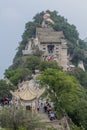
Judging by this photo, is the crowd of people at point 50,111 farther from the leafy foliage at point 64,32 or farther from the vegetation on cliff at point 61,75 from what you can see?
the leafy foliage at point 64,32

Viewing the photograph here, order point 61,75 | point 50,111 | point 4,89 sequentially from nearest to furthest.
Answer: point 50,111 → point 61,75 → point 4,89

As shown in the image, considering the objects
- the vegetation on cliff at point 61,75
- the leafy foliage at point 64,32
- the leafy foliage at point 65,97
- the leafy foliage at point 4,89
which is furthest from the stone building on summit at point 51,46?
the leafy foliage at point 65,97

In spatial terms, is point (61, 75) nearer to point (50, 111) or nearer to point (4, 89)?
point (50, 111)

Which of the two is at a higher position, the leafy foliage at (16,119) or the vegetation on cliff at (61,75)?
the vegetation on cliff at (61,75)

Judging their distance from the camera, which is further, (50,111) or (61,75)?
(61,75)

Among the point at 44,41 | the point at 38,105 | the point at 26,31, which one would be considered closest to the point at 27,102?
the point at 38,105

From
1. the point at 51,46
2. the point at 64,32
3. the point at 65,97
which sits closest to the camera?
the point at 65,97

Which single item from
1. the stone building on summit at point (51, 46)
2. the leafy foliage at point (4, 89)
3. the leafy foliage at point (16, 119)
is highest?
the stone building on summit at point (51, 46)

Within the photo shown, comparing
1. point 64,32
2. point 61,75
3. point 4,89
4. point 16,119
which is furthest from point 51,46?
point 16,119

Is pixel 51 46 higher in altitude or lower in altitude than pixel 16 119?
higher

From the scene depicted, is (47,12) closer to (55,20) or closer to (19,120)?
(55,20)

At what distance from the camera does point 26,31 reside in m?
94.0

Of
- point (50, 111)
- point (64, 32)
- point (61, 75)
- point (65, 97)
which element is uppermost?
point (64, 32)

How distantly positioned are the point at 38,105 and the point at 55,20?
57.0m
